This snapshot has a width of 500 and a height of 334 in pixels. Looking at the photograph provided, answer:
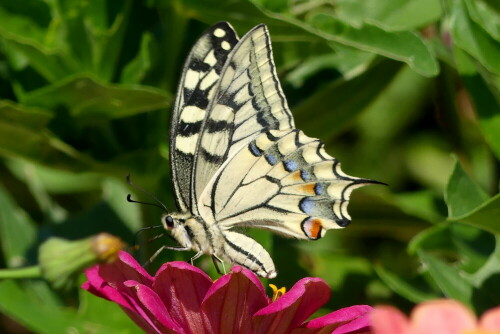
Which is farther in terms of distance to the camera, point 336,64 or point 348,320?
point 336,64

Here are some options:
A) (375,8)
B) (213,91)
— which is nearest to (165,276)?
(213,91)

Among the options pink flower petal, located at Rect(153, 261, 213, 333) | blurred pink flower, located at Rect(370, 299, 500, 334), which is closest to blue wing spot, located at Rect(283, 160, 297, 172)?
pink flower petal, located at Rect(153, 261, 213, 333)

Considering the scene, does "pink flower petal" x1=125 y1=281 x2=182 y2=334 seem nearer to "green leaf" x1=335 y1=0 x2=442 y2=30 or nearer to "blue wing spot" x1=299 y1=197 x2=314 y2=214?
"blue wing spot" x1=299 y1=197 x2=314 y2=214

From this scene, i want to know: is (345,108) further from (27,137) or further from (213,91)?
(27,137)

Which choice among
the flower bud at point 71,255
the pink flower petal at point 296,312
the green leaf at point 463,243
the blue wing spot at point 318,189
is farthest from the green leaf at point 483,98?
the flower bud at point 71,255

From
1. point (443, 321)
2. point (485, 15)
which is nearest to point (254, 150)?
point (485, 15)

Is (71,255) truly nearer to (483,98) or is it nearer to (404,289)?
(404,289)
